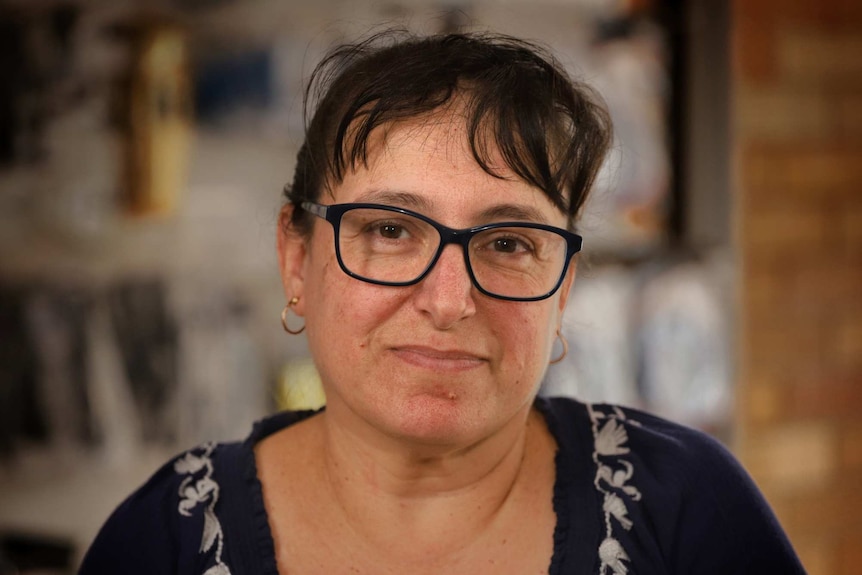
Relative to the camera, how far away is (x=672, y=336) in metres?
2.78

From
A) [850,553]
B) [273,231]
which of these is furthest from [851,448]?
[273,231]

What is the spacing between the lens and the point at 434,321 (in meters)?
1.19

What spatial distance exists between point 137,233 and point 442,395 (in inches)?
49.0

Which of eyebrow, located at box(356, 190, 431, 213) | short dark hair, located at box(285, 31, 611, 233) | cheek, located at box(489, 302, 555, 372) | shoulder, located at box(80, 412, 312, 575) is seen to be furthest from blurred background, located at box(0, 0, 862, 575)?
shoulder, located at box(80, 412, 312, 575)

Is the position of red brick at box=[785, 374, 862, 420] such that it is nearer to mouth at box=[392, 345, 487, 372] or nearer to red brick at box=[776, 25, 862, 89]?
red brick at box=[776, 25, 862, 89]

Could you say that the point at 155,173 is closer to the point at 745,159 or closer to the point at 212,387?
the point at 212,387

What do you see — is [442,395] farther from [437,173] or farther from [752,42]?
[752,42]

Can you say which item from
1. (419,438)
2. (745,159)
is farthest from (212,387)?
(745,159)

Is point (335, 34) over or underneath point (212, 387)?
over

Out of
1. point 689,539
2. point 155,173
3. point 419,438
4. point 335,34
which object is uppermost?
point 335,34

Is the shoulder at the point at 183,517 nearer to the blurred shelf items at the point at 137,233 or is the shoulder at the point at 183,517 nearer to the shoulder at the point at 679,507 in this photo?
the shoulder at the point at 679,507

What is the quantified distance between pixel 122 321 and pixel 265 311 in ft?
1.12

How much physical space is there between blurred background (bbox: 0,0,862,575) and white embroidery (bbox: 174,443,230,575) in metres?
0.70

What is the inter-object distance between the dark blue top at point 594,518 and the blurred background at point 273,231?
0.36m
